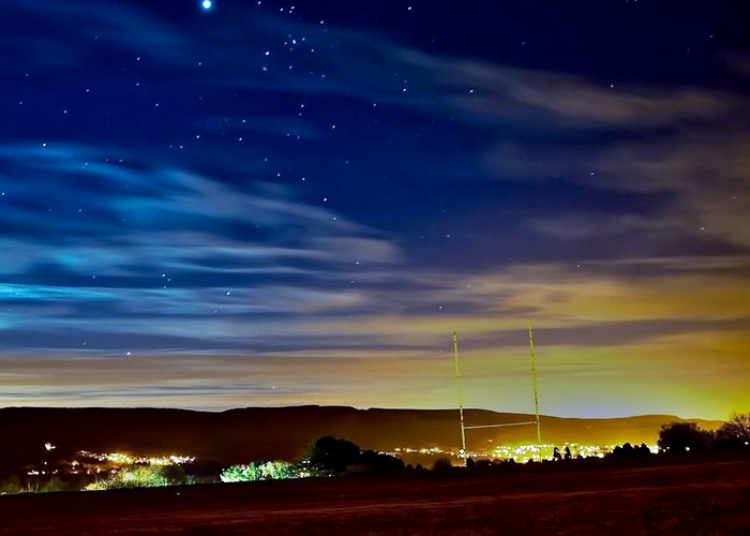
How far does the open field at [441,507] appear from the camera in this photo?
11828 millimetres

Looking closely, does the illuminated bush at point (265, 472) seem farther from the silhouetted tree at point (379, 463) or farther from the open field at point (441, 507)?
the open field at point (441, 507)

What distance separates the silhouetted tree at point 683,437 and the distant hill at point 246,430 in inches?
1474

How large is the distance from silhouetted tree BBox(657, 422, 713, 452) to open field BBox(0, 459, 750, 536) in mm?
13050

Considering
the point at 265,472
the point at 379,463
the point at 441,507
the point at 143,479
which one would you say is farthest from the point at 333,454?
the point at 441,507

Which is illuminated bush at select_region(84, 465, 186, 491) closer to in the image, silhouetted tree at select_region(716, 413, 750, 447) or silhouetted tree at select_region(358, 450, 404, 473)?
silhouetted tree at select_region(358, 450, 404, 473)

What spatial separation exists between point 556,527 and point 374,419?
287 ft

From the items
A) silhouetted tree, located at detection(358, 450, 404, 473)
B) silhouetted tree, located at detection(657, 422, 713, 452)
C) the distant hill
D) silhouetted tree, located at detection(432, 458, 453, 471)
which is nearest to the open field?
silhouetted tree, located at detection(432, 458, 453, 471)

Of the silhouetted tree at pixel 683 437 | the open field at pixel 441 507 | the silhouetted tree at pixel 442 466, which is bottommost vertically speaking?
the open field at pixel 441 507

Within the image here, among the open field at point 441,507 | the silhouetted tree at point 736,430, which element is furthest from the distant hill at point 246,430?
the open field at point 441,507

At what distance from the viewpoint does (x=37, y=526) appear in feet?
46.4

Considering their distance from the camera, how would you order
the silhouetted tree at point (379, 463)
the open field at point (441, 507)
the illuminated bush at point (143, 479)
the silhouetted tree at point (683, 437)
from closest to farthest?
the open field at point (441, 507)
the illuminated bush at point (143, 479)
the silhouetted tree at point (379, 463)
the silhouetted tree at point (683, 437)

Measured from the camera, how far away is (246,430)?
97.6 metres

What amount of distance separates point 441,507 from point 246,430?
279 ft

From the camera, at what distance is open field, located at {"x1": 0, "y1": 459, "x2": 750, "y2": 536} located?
11828mm
